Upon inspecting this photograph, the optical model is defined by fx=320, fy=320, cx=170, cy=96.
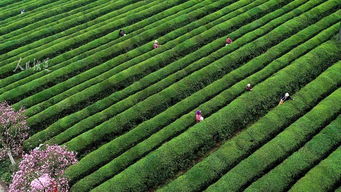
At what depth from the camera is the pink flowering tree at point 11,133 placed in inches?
856

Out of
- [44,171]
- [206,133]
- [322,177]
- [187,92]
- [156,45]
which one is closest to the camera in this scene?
[322,177]

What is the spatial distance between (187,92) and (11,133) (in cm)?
1350

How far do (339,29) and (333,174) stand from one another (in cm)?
1811

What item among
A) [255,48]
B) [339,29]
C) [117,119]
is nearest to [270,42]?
[255,48]

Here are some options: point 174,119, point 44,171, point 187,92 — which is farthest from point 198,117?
point 44,171

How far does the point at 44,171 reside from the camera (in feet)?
62.7

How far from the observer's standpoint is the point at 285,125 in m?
21.9

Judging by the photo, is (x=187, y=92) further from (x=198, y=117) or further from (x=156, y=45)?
(x=156, y=45)

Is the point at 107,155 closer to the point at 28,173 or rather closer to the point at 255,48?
the point at 28,173

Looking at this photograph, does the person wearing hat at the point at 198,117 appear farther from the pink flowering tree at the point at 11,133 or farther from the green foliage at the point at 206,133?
the pink flowering tree at the point at 11,133

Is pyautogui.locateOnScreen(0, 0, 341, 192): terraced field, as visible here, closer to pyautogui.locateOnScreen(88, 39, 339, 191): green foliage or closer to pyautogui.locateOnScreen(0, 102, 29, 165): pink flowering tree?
pyautogui.locateOnScreen(88, 39, 339, 191): green foliage

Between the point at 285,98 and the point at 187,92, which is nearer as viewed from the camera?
the point at 285,98

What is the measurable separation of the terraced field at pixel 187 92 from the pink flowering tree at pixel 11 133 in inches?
33.2

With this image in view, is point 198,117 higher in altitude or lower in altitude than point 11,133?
lower
